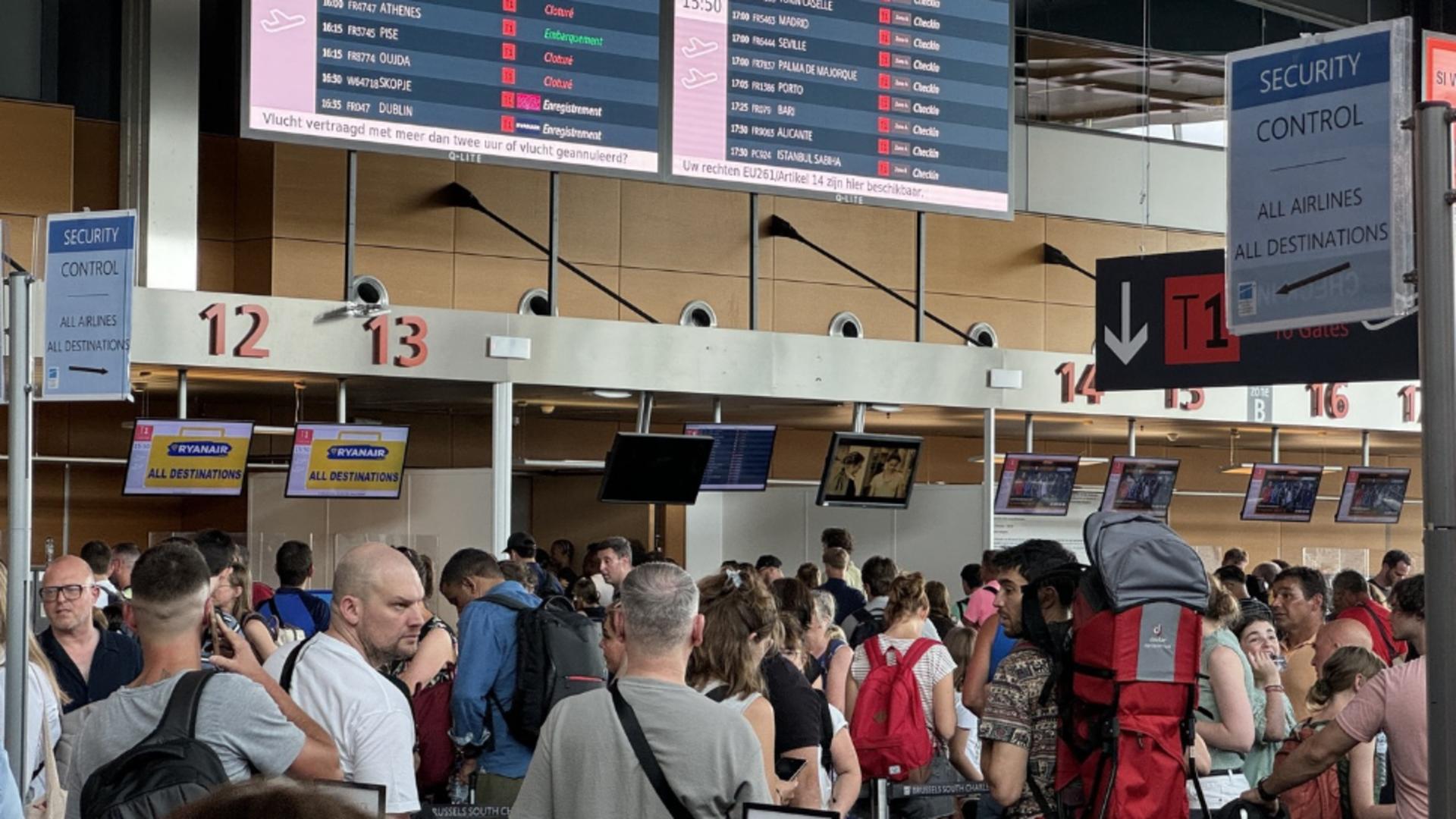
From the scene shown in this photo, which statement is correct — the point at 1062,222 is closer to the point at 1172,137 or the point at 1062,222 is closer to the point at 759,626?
the point at 1172,137

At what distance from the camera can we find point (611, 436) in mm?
18031

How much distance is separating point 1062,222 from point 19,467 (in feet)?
48.0

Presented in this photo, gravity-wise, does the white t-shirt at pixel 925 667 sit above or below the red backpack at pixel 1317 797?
above

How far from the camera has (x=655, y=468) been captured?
537 inches

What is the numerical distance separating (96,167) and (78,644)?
327 inches

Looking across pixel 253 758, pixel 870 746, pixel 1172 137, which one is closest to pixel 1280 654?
→ pixel 870 746

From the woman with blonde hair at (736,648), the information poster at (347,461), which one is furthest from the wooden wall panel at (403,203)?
the woman with blonde hair at (736,648)

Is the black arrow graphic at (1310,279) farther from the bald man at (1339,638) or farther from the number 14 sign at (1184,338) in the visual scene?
the bald man at (1339,638)

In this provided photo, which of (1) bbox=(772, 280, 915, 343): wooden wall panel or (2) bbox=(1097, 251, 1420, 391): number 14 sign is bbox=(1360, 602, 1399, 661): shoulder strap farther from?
(1) bbox=(772, 280, 915, 343): wooden wall panel

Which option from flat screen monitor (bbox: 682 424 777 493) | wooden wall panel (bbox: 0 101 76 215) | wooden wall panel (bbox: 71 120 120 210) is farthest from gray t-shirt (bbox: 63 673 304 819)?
wooden wall panel (bbox: 71 120 120 210)

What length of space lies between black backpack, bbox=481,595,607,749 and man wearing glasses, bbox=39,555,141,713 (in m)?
1.31

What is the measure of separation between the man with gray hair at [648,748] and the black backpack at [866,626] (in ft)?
16.5

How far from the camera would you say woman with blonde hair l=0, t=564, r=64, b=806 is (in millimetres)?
4582

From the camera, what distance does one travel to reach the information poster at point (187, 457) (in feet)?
40.1
